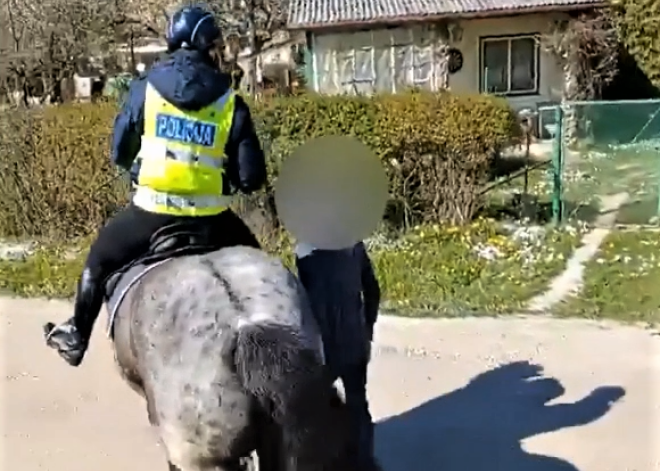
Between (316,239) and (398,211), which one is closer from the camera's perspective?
(316,239)

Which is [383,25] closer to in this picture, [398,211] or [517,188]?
[517,188]

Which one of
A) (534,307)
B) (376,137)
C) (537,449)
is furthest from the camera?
(376,137)

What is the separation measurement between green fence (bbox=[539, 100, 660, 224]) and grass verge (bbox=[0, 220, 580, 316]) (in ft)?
2.92

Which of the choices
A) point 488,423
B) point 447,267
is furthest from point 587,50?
point 488,423

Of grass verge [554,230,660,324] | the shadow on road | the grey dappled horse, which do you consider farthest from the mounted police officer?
grass verge [554,230,660,324]

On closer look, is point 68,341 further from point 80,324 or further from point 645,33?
point 645,33

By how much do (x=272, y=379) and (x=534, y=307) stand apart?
5380mm

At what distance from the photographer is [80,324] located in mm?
4316

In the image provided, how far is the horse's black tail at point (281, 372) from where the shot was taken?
3.22m

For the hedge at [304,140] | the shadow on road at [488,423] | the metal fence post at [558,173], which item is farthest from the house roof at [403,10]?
the shadow on road at [488,423]

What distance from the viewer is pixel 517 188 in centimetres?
1184

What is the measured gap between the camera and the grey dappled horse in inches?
128

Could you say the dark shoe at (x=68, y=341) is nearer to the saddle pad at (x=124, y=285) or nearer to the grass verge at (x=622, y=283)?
the saddle pad at (x=124, y=285)

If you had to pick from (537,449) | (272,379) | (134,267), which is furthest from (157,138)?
(537,449)
